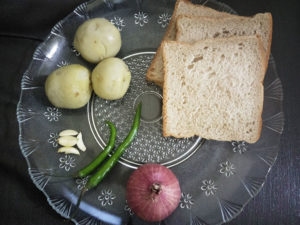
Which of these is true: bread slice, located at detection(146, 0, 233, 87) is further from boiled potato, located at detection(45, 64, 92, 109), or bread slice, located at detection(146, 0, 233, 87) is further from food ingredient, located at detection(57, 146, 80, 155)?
food ingredient, located at detection(57, 146, 80, 155)

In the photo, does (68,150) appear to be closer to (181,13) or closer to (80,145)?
(80,145)

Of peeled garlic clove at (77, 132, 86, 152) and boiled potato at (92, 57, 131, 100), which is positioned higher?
boiled potato at (92, 57, 131, 100)

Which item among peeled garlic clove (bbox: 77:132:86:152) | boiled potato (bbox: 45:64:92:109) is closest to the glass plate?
peeled garlic clove (bbox: 77:132:86:152)

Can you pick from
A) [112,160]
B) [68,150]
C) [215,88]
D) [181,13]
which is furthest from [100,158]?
[181,13]

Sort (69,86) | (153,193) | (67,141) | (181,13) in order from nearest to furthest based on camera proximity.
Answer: (153,193), (69,86), (67,141), (181,13)

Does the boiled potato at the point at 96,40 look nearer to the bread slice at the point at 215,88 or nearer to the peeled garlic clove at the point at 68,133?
the bread slice at the point at 215,88

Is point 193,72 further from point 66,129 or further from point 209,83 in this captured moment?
point 66,129

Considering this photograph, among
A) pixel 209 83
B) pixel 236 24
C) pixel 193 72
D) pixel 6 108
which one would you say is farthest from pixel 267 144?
pixel 6 108
